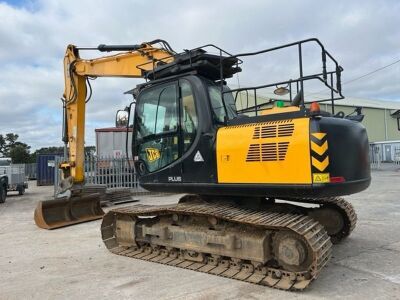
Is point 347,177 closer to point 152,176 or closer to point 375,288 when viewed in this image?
point 375,288

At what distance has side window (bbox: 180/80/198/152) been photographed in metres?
6.27

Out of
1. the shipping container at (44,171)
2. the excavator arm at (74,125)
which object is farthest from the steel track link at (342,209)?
the shipping container at (44,171)

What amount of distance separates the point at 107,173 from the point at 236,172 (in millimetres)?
11687

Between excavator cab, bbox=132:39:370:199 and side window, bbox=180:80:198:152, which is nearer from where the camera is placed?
excavator cab, bbox=132:39:370:199

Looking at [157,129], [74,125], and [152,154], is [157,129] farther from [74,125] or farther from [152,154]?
[74,125]

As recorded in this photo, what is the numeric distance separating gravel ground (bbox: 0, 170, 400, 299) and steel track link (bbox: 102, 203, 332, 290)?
0.46 ft

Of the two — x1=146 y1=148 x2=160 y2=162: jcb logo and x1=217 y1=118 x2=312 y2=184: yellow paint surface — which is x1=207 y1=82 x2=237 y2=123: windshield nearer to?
x1=217 y1=118 x2=312 y2=184: yellow paint surface

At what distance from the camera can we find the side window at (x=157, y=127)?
6.58 m

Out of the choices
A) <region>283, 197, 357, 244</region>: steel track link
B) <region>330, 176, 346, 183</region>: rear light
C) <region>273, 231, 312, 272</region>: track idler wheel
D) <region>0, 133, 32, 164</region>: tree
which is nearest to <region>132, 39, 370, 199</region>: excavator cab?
<region>330, 176, 346, 183</region>: rear light

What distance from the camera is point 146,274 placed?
19.6 ft

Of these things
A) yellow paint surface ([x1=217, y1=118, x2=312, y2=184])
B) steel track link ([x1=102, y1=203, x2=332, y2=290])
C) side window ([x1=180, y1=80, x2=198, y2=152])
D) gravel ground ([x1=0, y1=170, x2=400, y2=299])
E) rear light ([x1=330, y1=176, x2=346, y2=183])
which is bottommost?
gravel ground ([x1=0, y1=170, x2=400, y2=299])

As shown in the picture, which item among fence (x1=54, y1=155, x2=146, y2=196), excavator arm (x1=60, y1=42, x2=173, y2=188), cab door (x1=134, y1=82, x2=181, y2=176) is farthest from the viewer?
Result: fence (x1=54, y1=155, x2=146, y2=196)

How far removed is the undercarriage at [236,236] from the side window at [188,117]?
100cm

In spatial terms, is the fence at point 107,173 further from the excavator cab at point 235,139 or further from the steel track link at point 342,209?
the steel track link at point 342,209
